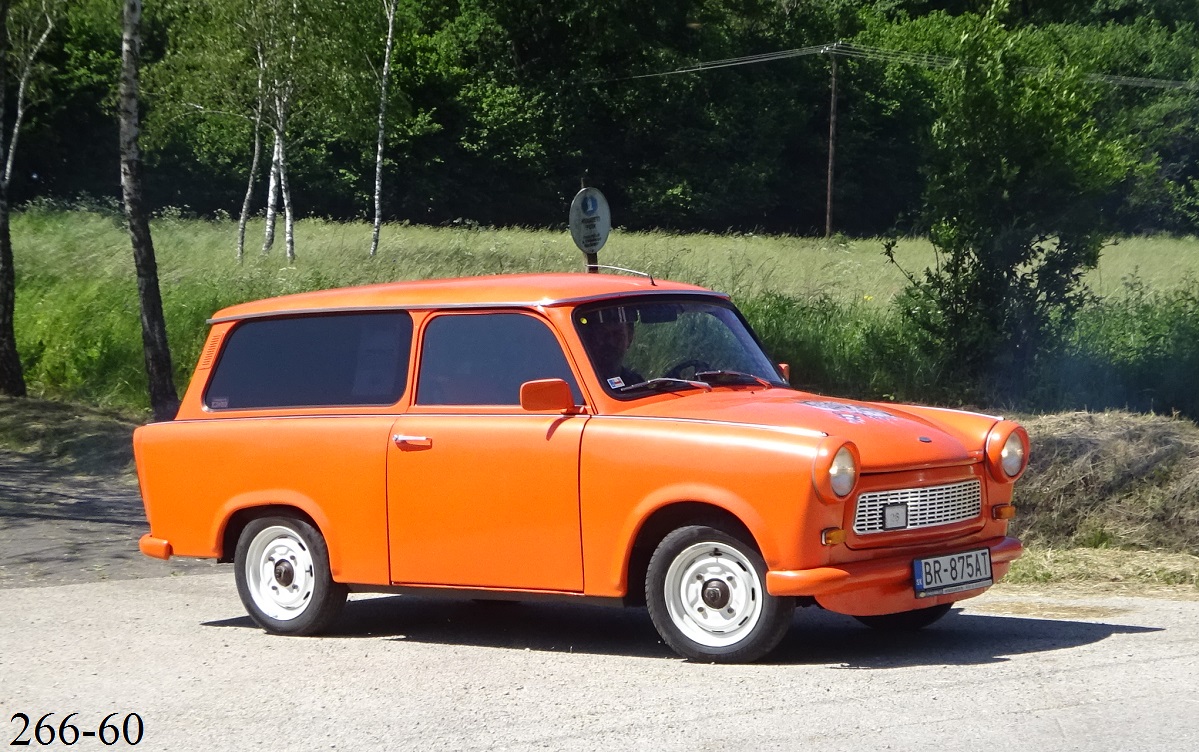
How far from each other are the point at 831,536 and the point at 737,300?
14.6 metres

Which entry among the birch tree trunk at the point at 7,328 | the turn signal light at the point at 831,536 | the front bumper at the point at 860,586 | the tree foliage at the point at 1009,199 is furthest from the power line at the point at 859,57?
the turn signal light at the point at 831,536

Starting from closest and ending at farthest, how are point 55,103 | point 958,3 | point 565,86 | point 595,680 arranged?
point 595,680
point 55,103
point 565,86
point 958,3

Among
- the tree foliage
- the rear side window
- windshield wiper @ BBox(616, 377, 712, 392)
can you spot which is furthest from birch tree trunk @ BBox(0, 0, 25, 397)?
windshield wiper @ BBox(616, 377, 712, 392)

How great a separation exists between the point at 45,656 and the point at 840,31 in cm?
6322

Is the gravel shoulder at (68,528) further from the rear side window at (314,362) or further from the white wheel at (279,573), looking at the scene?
the rear side window at (314,362)

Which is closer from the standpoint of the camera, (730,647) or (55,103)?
(730,647)

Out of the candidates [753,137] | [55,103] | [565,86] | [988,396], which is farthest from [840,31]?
[988,396]

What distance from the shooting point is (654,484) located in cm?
652

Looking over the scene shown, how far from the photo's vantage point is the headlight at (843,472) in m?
6.13

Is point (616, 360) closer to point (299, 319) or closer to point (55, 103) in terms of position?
point (299, 319)

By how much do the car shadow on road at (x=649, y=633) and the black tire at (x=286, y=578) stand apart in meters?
0.22

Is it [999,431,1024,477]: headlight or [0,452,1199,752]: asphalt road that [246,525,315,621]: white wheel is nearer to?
[0,452,1199,752]: asphalt road

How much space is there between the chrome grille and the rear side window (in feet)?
8.26

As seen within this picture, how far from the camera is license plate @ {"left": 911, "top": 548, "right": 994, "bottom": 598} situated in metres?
6.45
